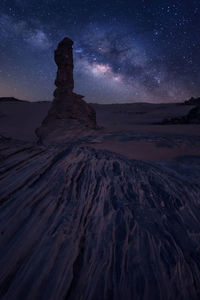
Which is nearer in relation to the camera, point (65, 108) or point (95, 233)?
point (95, 233)

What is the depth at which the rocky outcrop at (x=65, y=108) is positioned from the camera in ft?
22.1

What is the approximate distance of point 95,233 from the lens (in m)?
1.24

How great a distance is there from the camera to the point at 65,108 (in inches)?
293

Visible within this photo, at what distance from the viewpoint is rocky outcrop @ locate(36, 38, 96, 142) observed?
6738 millimetres

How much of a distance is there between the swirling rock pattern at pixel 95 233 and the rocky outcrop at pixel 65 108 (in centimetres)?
468

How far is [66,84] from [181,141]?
620cm

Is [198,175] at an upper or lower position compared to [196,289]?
Answer: upper

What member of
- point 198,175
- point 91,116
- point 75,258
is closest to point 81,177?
point 75,258

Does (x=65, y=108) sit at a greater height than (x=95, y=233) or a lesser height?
greater

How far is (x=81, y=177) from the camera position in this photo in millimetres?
1859

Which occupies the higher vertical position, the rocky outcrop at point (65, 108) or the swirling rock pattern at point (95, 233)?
the rocky outcrop at point (65, 108)

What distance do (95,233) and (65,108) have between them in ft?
22.5

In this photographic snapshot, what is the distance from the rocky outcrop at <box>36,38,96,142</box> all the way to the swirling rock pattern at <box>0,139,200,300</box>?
4676 mm

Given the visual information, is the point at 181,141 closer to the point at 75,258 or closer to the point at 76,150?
the point at 76,150
